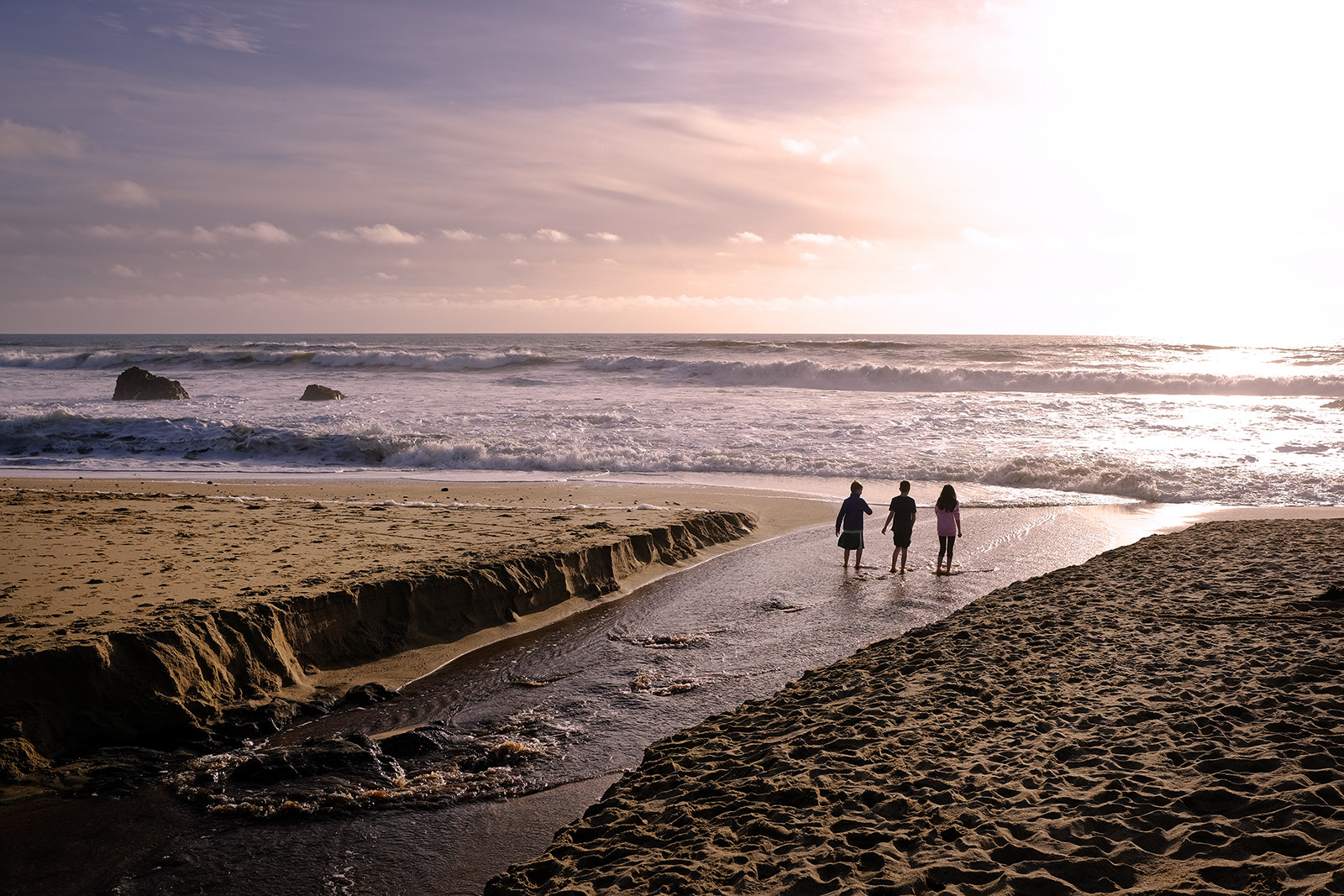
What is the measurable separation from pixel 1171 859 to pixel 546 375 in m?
39.0

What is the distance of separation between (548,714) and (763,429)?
15.6m

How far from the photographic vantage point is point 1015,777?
3.95 meters

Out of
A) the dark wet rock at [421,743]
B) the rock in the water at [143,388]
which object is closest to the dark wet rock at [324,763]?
the dark wet rock at [421,743]

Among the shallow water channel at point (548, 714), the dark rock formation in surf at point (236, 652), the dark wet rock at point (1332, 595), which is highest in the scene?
the dark wet rock at point (1332, 595)

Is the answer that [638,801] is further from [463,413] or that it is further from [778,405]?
[778,405]

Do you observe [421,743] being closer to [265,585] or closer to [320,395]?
[265,585]

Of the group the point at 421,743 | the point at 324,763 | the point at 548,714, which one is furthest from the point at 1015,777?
the point at 324,763

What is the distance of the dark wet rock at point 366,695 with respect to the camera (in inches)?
234

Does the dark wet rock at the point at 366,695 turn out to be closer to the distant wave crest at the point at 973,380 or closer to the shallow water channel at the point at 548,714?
the shallow water channel at the point at 548,714

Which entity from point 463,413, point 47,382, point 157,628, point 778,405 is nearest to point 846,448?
point 778,405

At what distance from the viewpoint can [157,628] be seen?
18.3 feet

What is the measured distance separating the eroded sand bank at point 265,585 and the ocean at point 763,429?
4618mm

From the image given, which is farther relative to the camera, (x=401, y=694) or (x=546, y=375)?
(x=546, y=375)

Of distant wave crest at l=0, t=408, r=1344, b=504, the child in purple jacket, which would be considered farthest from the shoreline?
distant wave crest at l=0, t=408, r=1344, b=504
